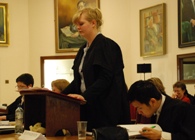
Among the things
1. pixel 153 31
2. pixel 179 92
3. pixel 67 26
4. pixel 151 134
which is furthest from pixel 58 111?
pixel 67 26

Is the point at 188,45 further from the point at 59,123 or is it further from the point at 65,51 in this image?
the point at 59,123

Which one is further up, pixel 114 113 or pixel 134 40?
pixel 134 40

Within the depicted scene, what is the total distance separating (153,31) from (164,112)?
803 cm

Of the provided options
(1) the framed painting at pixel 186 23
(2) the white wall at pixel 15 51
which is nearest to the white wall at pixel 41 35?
(2) the white wall at pixel 15 51

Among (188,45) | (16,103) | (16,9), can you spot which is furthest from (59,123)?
(16,9)

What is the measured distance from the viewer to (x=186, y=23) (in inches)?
369

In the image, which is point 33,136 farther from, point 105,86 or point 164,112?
point 164,112

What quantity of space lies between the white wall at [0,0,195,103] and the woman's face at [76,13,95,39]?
752 cm

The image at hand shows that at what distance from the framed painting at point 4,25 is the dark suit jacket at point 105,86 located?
9.22 metres

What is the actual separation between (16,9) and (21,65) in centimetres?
178

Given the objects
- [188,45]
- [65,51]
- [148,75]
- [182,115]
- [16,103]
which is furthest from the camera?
[65,51]

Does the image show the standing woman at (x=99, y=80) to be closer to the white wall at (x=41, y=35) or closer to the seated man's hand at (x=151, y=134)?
the seated man's hand at (x=151, y=134)

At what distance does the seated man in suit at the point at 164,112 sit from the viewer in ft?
7.56

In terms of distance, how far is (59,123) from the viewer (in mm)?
2533
